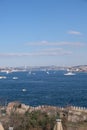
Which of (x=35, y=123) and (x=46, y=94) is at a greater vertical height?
(x=35, y=123)

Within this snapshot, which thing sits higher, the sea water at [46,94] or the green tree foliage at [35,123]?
the green tree foliage at [35,123]

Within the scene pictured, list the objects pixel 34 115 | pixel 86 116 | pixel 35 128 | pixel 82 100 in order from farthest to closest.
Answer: pixel 82 100, pixel 86 116, pixel 34 115, pixel 35 128

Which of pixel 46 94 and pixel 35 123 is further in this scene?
pixel 46 94

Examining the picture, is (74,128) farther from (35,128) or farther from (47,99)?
(47,99)

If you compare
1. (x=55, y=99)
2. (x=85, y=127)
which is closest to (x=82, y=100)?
(x=55, y=99)

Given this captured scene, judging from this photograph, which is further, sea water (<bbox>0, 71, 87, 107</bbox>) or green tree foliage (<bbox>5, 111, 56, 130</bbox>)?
sea water (<bbox>0, 71, 87, 107</bbox>)

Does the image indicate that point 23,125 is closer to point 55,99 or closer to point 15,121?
point 15,121

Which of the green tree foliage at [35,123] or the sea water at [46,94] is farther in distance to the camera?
the sea water at [46,94]

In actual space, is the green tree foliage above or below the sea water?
above

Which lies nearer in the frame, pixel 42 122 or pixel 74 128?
pixel 42 122

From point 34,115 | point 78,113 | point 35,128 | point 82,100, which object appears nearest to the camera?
point 35,128

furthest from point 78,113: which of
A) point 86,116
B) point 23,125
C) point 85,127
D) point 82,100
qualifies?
point 82,100

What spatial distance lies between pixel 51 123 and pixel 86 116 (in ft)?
29.9

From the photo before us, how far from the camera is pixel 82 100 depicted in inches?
2267
